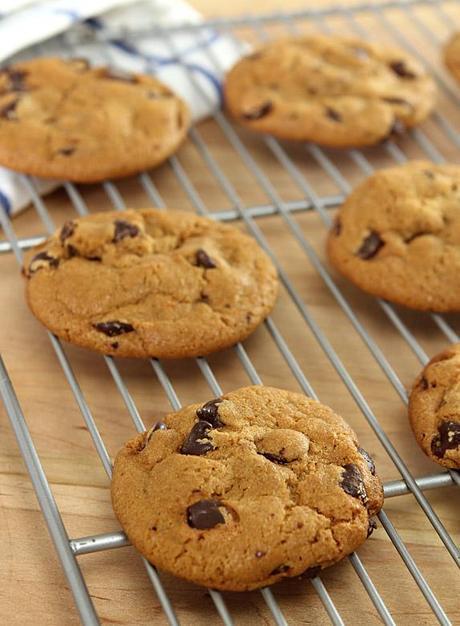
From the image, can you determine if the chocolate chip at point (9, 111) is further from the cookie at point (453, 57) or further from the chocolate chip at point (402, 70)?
the cookie at point (453, 57)

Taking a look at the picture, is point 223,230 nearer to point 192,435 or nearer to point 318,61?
point 192,435

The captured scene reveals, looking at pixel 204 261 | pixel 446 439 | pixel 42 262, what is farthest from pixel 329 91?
pixel 446 439

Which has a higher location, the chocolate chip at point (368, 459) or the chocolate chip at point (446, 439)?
the chocolate chip at point (446, 439)

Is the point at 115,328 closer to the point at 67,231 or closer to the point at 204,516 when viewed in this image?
the point at 67,231

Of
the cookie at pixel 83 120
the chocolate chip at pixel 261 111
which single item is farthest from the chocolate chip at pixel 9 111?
the chocolate chip at pixel 261 111

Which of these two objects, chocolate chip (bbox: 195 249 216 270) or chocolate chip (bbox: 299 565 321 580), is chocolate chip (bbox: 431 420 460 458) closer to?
chocolate chip (bbox: 299 565 321 580)

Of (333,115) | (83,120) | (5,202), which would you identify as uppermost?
(333,115)
